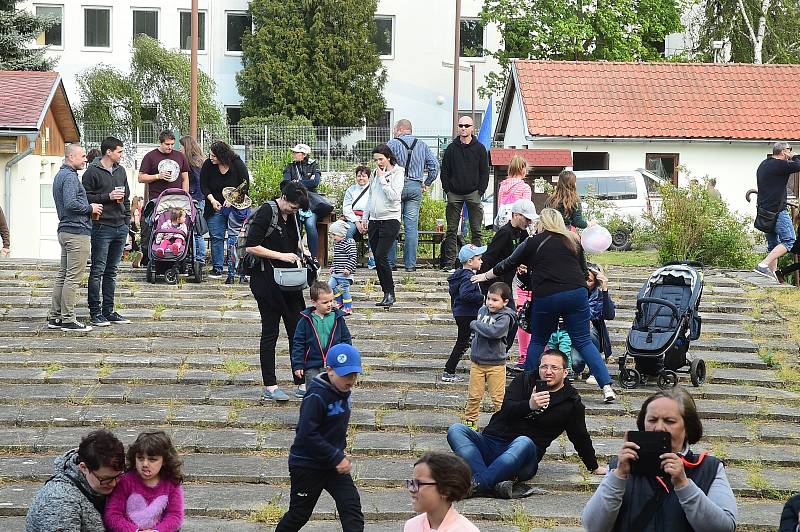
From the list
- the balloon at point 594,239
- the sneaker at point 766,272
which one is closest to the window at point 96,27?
the sneaker at point 766,272

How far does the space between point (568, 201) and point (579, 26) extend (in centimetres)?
3116

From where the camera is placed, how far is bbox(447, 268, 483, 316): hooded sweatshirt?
1125 cm

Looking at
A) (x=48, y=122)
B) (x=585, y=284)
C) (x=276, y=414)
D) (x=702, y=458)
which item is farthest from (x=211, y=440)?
(x=48, y=122)

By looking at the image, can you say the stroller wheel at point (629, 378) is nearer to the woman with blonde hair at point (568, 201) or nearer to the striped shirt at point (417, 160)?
the woman with blonde hair at point (568, 201)

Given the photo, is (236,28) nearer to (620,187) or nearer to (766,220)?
(620,187)

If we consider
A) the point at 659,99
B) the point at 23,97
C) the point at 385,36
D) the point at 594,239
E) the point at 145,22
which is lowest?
the point at 594,239

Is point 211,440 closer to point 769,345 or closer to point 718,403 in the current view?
point 718,403

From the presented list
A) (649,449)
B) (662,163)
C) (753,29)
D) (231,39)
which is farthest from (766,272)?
(231,39)

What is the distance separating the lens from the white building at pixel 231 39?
152 ft

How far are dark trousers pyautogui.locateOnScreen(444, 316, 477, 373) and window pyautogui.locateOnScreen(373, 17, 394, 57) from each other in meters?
36.5

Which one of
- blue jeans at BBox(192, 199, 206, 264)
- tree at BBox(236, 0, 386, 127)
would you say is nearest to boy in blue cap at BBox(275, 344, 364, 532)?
blue jeans at BBox(192, 199, 206, 264)

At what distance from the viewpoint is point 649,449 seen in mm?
4910

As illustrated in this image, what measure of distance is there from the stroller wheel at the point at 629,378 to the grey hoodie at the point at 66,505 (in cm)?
664

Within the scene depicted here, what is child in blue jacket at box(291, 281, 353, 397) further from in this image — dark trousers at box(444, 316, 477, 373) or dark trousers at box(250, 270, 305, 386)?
dark trousers at box(444, 316, 477, 373)
